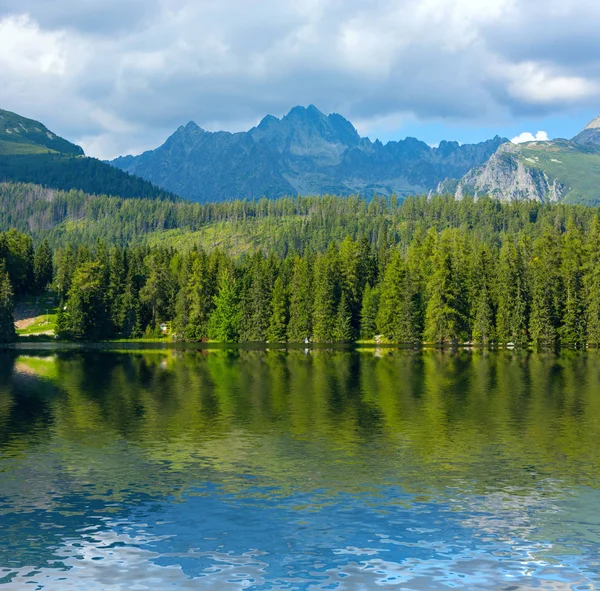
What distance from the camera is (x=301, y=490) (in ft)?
130

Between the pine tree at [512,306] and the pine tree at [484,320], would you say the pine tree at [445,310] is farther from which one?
the pine tree at [512,306]

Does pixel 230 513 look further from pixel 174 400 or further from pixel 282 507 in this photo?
pixel 174 400

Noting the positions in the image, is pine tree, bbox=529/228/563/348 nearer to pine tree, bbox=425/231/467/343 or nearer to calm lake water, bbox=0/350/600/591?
pine tree, bbox=425/231/467/343

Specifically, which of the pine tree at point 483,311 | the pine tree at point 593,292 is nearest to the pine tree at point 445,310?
the pine tree at point 483,311

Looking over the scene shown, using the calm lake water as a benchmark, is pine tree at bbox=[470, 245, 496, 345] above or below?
above

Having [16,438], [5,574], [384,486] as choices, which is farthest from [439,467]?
[16,438]

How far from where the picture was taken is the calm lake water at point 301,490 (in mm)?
28297

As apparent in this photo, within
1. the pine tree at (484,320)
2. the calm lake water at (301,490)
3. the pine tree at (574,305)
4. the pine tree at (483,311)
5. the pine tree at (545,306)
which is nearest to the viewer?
the calm lake water at (301,490)

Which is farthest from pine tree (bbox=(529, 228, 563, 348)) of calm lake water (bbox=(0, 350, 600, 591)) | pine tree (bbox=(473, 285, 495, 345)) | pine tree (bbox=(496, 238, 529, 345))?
calm lake water (bbox=(0, 350, 600, 591))

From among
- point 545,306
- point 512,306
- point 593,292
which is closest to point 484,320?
point 512,306

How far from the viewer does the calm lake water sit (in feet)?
92.8

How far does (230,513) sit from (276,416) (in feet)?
102

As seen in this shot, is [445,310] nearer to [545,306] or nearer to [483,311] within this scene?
[483,311]

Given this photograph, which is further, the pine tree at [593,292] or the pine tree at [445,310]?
the pine tree at [445,310]
